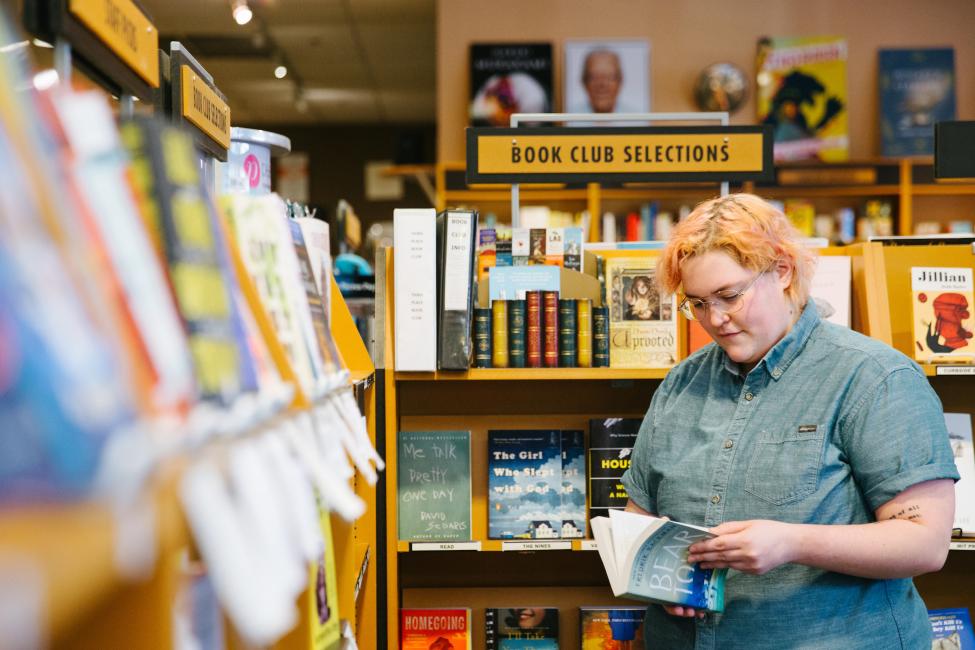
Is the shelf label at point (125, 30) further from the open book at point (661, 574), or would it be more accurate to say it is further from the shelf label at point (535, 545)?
the shelf label at point (535, 545)

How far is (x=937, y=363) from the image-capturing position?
274cm

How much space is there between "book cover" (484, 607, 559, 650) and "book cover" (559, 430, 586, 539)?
315 mm

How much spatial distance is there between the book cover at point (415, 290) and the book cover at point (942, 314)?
142cm

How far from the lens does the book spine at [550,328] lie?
272 cm

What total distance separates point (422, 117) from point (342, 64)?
2.78 meters

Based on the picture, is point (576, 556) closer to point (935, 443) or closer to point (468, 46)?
point (935, 443)

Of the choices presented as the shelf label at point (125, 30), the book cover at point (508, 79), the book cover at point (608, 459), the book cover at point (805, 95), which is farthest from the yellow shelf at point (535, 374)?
the book cover at point (805, 95)

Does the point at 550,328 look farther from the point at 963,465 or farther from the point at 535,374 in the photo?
the point at 963,465

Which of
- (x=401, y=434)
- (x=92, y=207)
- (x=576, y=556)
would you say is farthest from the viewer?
(x=576, y=556)

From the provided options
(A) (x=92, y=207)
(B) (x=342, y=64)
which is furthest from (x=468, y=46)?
(A) (x=92, y=207)

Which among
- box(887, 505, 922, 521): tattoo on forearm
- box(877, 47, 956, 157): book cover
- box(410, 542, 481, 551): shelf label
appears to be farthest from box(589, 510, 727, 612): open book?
box(877, 47, 956, 157): book cover

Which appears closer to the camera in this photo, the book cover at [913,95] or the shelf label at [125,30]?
the shelf label at [125,30]

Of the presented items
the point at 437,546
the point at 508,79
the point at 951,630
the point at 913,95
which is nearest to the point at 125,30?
the point at 437,546

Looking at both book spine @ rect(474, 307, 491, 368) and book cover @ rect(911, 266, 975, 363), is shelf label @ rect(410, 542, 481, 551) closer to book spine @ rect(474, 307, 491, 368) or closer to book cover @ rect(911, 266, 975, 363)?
book spine @ rect(474, 307, 491, 368)
